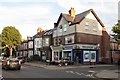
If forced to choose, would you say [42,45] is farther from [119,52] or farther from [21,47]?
[21,47]

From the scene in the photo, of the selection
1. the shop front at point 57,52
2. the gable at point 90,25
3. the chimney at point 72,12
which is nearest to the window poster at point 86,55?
the gable at point 90,25

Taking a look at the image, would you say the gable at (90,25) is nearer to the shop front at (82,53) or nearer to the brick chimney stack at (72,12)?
the shop front at (82,53)

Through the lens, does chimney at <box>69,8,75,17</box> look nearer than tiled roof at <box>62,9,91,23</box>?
No

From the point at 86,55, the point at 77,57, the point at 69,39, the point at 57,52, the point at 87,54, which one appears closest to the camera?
A: the point at 77,57

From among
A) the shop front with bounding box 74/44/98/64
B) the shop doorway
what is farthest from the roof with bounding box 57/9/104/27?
the shop doorway

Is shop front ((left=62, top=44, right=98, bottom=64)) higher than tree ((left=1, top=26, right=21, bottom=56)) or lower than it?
lower

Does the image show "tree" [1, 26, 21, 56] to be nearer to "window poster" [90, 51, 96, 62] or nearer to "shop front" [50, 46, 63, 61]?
"shop front" [50, 46, 63, 61]

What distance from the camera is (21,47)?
79500mm

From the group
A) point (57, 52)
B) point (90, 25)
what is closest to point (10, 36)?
point (57, 52)

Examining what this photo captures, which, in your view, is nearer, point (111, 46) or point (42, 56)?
point (111, 46)

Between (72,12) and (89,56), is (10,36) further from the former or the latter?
(89,56)

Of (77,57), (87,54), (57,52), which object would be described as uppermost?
(57,52)

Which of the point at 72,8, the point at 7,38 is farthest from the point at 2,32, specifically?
the point at 72,8

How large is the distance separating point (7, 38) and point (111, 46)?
30080 millimetres
